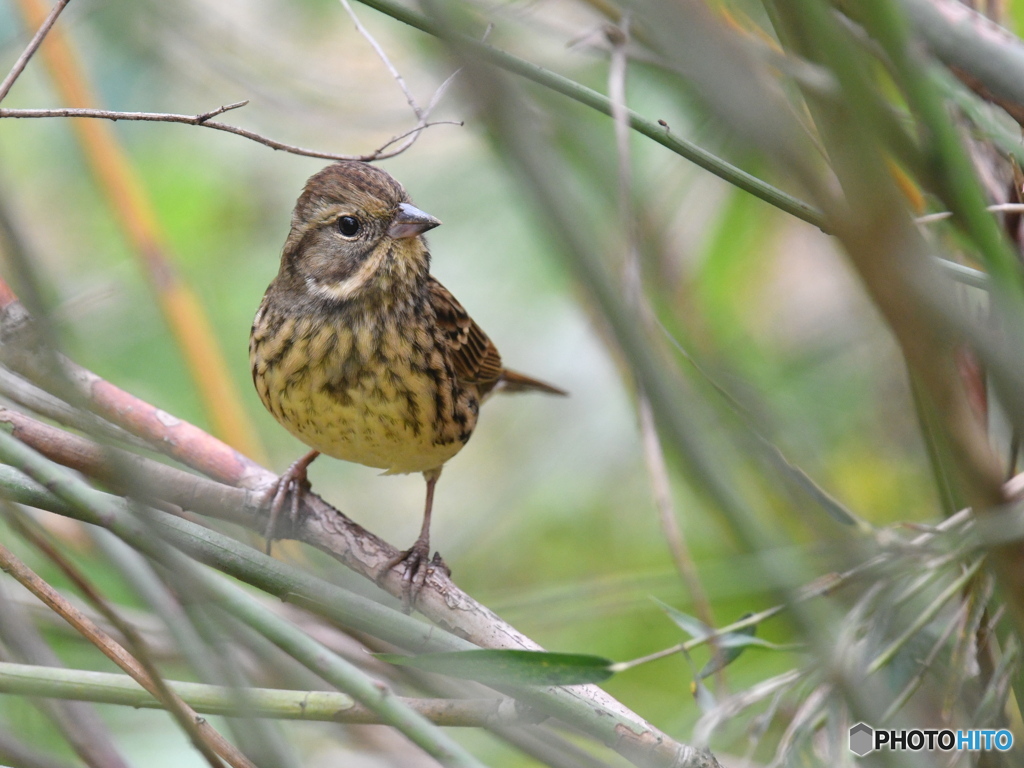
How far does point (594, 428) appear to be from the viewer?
4.04 m

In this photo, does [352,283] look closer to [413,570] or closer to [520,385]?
[413,570]

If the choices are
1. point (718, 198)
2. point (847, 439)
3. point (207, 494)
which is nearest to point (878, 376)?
point (847, 439)

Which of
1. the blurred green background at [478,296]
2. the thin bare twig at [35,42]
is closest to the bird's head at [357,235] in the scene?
the blurred green background at [478,296]

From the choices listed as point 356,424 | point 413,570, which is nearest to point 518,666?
point 413,570

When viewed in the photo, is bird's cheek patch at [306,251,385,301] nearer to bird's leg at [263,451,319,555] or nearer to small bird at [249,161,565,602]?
small bird at [249,161,565,602]

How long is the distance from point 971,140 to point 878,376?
1836 mm

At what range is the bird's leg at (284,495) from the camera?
7.29ft

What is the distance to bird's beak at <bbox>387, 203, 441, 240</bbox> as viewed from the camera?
2.70 metres

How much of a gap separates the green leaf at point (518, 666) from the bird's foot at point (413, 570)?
2.31ft

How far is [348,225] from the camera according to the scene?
280 cm

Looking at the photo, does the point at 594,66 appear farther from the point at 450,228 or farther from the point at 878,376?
the point at 878,376

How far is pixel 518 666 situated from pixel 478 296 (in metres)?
3.15

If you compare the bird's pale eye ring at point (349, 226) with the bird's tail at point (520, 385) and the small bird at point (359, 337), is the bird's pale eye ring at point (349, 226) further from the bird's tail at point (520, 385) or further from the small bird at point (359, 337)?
the bird's tail at point (520, 385)

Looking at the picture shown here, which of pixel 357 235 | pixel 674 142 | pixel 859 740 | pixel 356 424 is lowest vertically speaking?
pixel 859 740
